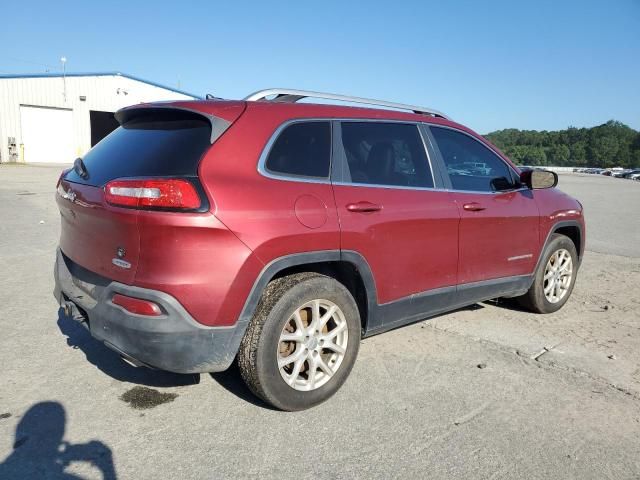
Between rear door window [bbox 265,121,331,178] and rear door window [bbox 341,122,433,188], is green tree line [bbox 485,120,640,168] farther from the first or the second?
rear door window [bbox 265,121,331,178]

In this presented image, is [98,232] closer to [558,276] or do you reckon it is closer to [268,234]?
[268,234]

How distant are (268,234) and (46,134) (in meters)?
37.6

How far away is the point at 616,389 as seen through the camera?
3.45 metres

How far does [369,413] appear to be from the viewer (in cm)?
306

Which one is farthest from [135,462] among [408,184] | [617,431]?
[617,431]

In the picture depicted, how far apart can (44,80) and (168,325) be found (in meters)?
37.4

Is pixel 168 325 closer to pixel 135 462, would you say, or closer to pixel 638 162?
pixel 135 462

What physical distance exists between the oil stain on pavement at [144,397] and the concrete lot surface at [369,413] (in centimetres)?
1

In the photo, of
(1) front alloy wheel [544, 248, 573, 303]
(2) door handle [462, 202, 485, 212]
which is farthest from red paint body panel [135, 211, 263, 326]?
(1) front alloy wheel [544, 248, 573, 303]

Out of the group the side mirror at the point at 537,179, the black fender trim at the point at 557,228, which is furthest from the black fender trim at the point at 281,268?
the black fender trim at the point at 557,228

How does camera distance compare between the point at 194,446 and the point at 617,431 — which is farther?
the point at 617,431

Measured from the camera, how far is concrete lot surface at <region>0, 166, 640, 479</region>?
2559 mm

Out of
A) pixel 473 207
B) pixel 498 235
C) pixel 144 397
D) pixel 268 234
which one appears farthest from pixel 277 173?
pixel 498 235

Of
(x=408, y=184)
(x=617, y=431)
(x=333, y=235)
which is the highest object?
(x=408, y=184)
